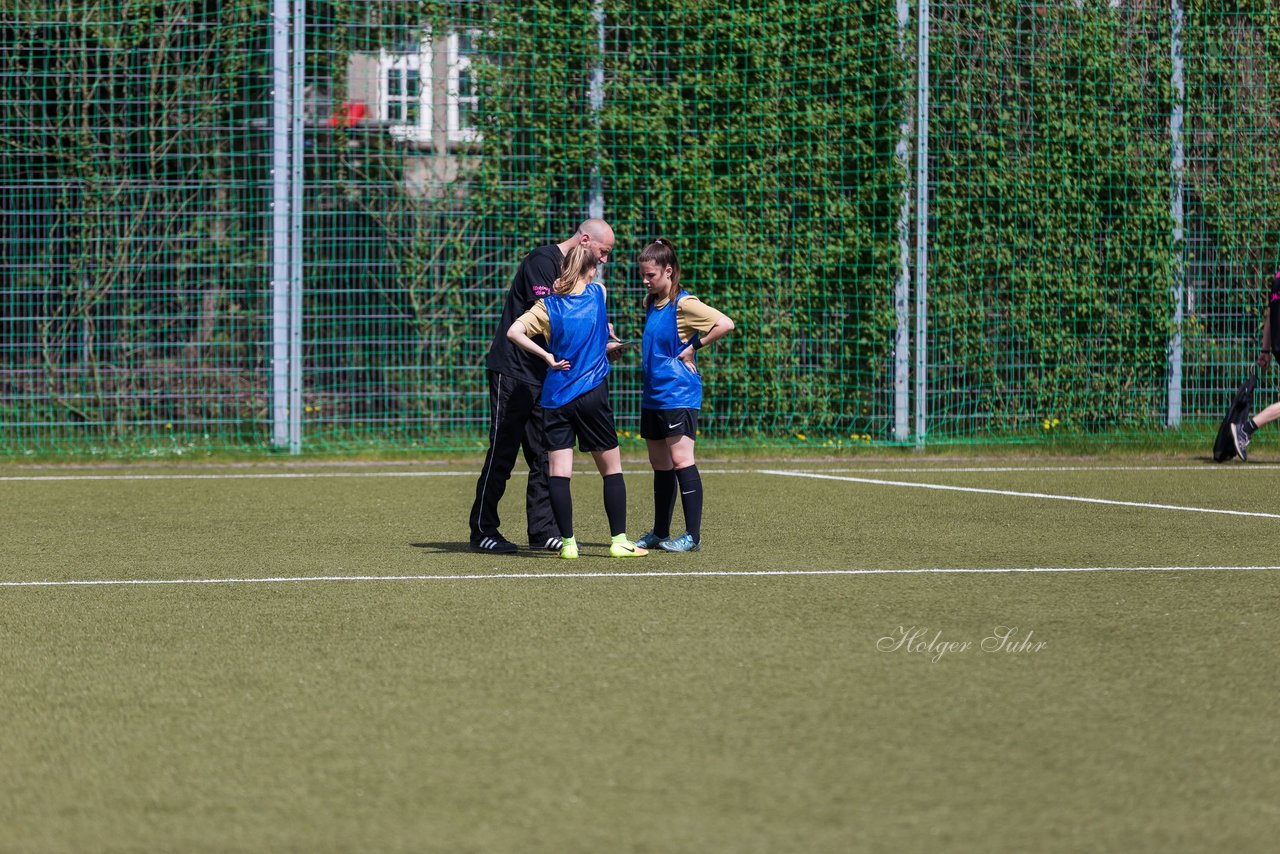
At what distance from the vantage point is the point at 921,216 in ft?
45.3

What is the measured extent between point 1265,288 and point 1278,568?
817 centimetres

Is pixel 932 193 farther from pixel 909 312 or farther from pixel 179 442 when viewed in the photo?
pixel 179 442

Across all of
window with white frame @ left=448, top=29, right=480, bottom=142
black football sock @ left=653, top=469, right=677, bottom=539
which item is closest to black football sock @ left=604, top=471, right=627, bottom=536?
black football sock @ left=653, top=469, right=677, bottom=539

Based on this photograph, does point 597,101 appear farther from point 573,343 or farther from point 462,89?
point 573,343

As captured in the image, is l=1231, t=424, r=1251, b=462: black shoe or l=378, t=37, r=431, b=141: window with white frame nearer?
l=1231, t=424, r=1251, b=462: black shoe

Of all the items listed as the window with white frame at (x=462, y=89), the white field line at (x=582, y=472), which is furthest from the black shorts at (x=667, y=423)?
the window with white frame at (x=462, y=89)

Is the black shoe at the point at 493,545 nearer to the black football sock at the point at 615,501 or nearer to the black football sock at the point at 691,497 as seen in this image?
the black football sock at the point at 615,501

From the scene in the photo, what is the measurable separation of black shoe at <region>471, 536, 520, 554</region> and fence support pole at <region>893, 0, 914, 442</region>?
6.64m

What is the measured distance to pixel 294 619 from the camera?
19.4 ft

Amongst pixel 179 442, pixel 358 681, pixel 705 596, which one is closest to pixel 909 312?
pixel 179 442

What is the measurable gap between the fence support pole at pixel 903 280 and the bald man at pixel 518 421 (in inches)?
252

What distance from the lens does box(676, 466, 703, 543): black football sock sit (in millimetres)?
7727

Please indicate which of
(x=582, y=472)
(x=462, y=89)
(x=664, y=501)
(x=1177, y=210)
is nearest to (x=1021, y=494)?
(x=582, y=472)

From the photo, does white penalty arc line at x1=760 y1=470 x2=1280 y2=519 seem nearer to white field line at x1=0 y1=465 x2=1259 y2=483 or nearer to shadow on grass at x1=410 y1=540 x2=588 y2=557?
white field line at x1=0 y1=465 x2=1259 y2=483
